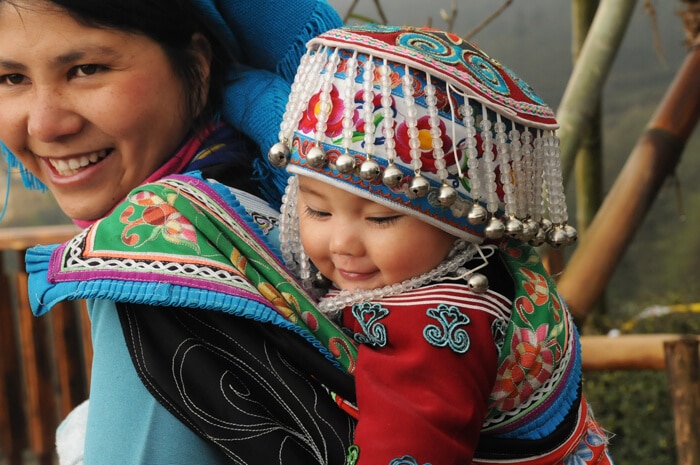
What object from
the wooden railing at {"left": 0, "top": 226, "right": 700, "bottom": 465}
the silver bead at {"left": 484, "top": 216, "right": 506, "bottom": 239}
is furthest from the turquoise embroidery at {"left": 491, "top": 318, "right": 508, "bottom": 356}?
the wooden railing at {"left": 0, "top": 226, "right": 700, "bottom": 465}

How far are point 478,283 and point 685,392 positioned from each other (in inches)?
67.2

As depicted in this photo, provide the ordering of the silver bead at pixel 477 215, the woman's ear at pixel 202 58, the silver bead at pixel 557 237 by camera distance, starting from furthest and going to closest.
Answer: the woman's ear at pixel 202 58
the silver bead at pixel 557 237
the silver bead at pixel 477 215

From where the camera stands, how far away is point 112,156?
1.69 metres

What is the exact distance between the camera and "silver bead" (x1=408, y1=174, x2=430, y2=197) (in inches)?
52.0

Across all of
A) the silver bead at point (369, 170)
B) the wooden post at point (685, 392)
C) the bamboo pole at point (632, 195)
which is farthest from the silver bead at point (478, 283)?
the wooden post at point (685, 392)

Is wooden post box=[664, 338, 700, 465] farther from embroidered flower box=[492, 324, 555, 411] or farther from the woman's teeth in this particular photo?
the woman's teeth

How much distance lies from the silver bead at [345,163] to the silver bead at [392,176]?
52mm

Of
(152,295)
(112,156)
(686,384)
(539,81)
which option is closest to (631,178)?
(686,384)

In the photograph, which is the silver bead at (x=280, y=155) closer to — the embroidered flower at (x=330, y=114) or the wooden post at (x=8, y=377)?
the embroidered flower at (x=330, y=114)

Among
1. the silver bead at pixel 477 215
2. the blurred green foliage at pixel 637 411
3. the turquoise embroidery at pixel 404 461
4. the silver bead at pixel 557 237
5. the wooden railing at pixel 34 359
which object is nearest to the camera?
the turquoise embroidery at pixel 404 461

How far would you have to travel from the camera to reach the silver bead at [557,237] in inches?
58.5

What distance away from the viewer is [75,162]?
169cm

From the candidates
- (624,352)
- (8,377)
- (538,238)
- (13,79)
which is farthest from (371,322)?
(8,377)

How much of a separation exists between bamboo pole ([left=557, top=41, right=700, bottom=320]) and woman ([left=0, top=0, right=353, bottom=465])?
137 centimetres
